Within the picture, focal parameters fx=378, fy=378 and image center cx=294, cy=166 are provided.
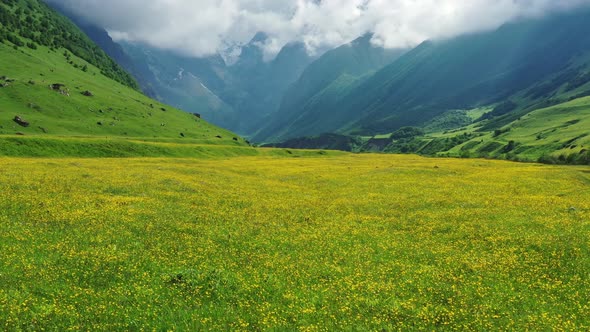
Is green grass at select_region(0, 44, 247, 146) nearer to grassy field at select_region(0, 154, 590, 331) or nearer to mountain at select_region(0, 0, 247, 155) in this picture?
mountain at select_region(0, 0, 247, 155)

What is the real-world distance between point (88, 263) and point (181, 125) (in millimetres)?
186254

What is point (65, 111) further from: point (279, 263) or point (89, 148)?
point (279, 263)

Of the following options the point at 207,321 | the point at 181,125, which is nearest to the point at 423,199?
the point at 207,321

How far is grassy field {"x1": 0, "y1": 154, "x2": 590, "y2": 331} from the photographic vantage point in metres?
14.4

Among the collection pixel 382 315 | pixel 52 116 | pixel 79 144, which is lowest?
pixel 382 315

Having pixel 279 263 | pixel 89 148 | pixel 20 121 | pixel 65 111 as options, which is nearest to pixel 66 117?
pixel 65 111

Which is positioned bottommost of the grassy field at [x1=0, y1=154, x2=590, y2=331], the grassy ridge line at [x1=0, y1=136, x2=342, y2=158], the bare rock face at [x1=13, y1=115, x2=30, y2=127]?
the grassy field at [x1=0, y1=154, x2=590, y2=331]

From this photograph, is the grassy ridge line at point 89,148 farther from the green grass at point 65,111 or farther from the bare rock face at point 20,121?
the bare rock face at point 20,121

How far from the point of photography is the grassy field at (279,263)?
47.2 ft

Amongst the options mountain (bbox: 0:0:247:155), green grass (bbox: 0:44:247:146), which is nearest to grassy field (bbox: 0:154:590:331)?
mountain (bbox: 0:0:247:155)

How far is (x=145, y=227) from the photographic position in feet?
80.6

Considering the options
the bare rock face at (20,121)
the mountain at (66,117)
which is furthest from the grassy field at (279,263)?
the bare rock face at (20,121)

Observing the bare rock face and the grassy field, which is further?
the bare rock face

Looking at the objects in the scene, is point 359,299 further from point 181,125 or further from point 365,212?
point 181,125
